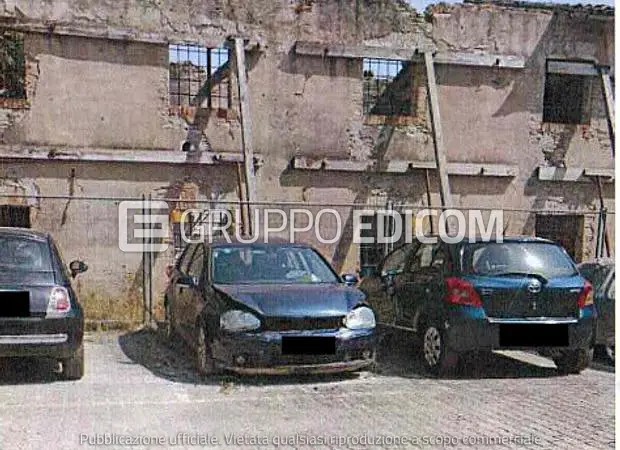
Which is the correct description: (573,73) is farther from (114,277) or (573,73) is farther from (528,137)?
(114,277)

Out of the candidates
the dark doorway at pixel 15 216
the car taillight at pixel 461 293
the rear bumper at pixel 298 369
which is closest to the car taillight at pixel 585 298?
the car taillight at pixel 461 293

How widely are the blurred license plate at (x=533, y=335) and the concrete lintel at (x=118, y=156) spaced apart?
6.17 meters

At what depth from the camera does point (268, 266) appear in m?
7.47

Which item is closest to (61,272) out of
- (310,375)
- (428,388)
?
(310,375)

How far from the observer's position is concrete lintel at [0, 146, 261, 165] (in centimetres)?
1073

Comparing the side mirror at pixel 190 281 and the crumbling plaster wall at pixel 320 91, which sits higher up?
the crumbling plaster wall at pixel 320 91

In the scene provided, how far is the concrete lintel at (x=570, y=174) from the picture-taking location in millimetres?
13109

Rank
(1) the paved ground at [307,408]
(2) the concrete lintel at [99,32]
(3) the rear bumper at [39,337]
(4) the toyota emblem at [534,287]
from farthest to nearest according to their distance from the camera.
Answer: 1. (2) the concrete lintel at [99,32]
2. (4) the toyota emblem at [534,287]
3. (3) the rear bumper at [39,337]
4. (1) the paved ground at [307,408]

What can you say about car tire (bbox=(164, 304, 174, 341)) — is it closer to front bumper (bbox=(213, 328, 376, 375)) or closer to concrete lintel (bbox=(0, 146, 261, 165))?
front bumper (bbox=(213, 328, 376, 375))

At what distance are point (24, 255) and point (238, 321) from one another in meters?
2.31

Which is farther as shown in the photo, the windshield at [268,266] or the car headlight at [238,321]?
the windshield at [268,266]

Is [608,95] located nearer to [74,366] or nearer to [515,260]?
[515,260]

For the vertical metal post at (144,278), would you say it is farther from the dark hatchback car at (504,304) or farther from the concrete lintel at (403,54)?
the dark hatchback car at (504,304)

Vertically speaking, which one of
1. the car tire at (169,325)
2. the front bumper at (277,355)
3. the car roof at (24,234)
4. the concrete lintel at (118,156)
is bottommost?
the car tire at (169,325)
